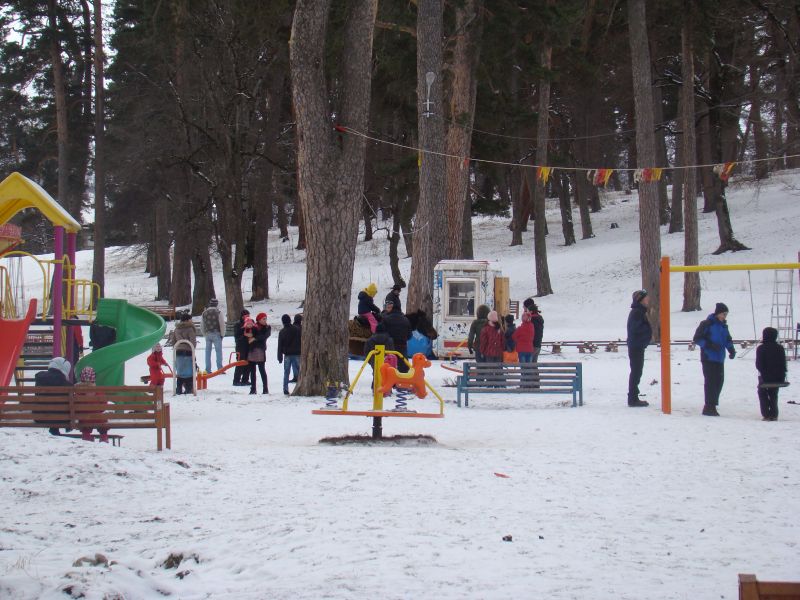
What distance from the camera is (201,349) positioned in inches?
957

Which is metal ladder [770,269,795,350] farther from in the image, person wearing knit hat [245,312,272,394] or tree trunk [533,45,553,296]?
person wearing knit hat [245,312,272,394]

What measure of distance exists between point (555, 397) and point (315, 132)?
5.84 metres

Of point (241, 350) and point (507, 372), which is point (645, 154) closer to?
point (507, 372)

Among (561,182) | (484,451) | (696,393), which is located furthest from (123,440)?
(561,182)

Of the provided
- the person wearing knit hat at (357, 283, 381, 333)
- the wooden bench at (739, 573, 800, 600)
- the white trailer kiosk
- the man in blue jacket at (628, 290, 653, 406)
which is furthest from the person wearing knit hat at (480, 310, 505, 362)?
the wooden bench at (739, 573, 800, 600)

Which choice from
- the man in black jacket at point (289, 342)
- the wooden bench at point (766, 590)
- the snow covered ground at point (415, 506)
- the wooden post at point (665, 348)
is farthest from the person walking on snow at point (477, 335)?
the wooden bench at point (766, 590)

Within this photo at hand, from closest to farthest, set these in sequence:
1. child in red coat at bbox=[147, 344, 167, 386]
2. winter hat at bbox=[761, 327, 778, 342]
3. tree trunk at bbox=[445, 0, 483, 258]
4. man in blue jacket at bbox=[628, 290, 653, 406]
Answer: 1. winter hat at bbox=[761, 327, 778, 342]
2. man in blue jacket at bbox=[628, 290, 653, 406]
3. child in red coat at bbox=[147, 344, 167, 386]
4. tree trunk at bbox=[445, 0, 483, 258]

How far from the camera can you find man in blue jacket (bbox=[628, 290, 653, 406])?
13539 millimetres

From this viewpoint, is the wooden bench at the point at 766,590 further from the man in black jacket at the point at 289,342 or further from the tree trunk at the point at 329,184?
A: the man in black jacket at the point at 289,342

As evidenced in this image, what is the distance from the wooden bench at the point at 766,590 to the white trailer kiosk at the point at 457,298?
1868cm

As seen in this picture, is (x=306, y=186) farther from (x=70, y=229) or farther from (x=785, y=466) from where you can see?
(x=785, y=466)

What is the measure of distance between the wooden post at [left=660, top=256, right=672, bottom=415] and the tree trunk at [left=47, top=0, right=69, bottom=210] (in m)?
27.9

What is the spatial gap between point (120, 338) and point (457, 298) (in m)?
9.33

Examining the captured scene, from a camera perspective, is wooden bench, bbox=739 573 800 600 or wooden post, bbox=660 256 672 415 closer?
wooden bench, bbox=739 573 800 600
